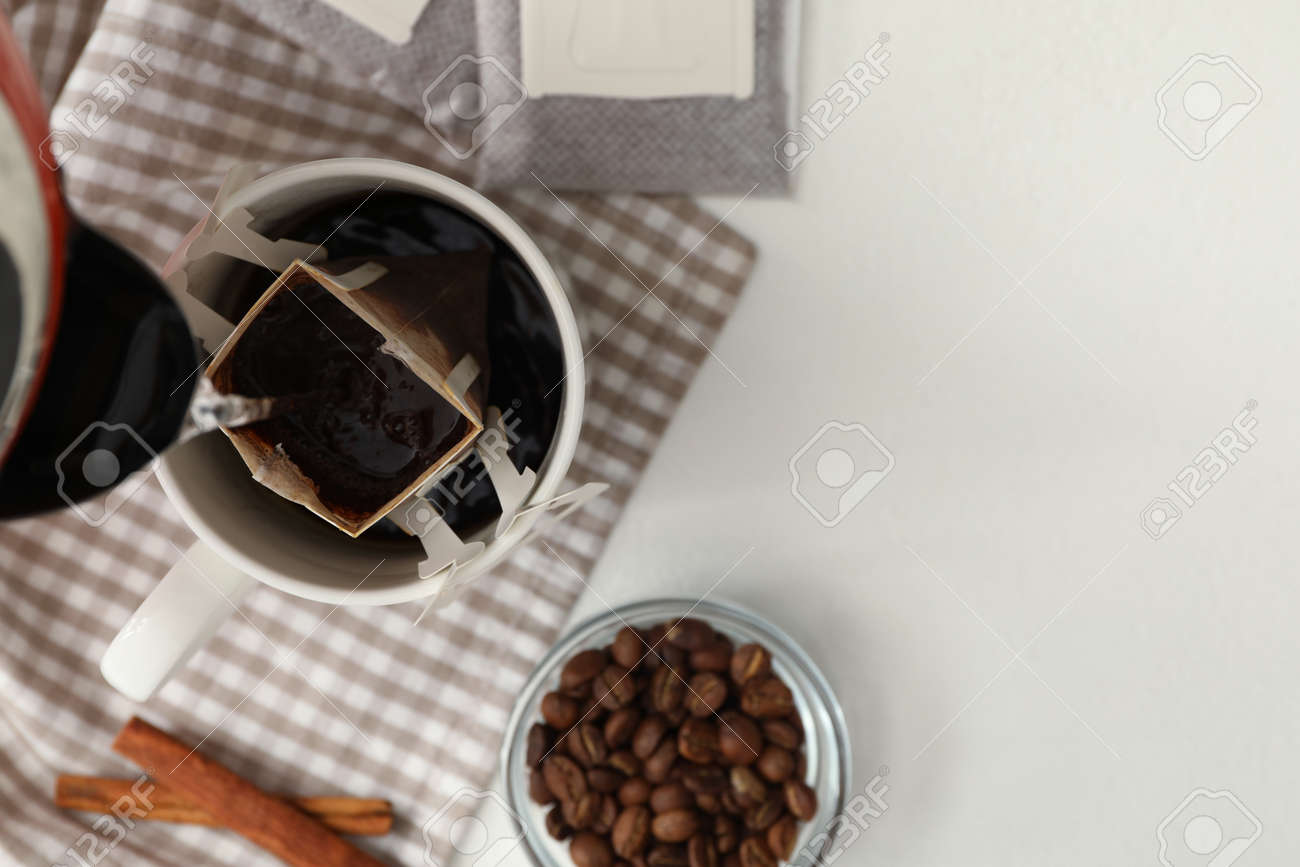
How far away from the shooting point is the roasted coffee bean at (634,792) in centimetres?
61

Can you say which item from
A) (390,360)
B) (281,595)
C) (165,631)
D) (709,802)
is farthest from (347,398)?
(709,802)

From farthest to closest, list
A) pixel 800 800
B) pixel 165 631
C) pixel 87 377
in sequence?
1. pixel 800 800
2. pixel 165 631
3. pixel 87 377

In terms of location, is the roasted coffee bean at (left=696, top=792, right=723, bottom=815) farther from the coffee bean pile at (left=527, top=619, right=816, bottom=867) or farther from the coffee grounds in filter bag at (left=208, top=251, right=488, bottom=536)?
the coffee grounds in filter bag at (left=208, top=251, right=488, bottom=536)

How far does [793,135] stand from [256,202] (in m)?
0.32

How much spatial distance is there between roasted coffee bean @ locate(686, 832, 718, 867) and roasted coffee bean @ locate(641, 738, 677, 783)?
1.6 inches

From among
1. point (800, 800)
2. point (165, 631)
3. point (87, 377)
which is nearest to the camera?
point (87, 377)

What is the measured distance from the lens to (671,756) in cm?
61

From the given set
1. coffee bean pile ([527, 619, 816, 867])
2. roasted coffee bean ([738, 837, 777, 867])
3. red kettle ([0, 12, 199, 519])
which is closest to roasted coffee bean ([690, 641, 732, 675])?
coffee bean pile ([527, 619, 816, 867])

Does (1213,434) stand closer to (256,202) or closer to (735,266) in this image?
(735,266)

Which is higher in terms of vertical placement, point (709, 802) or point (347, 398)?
point (347, 398)

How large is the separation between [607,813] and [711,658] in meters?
0.11

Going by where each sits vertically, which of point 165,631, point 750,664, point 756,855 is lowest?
point 756,855

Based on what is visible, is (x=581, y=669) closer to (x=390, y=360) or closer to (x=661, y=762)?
(x=661, y=762)

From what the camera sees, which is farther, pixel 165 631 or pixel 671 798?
pixel 671 798
